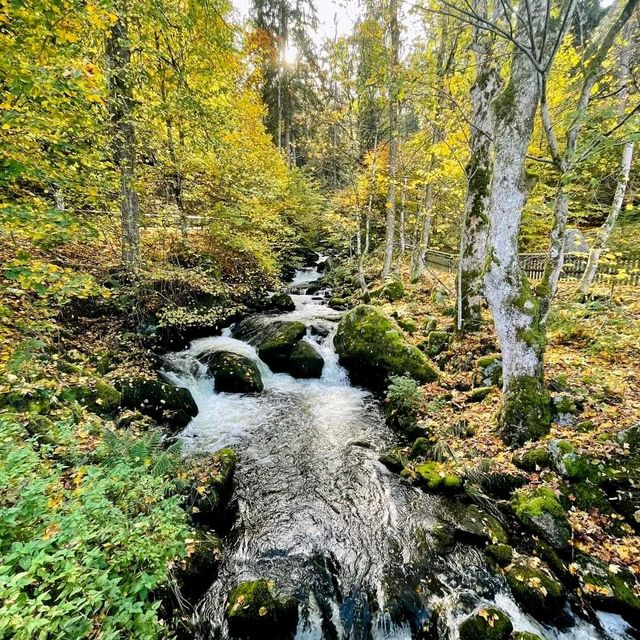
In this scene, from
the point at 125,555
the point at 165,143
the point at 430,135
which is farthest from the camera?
the point at 430,135

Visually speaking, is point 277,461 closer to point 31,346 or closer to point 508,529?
point 508,529

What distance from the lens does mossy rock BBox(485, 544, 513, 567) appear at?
4000 mm

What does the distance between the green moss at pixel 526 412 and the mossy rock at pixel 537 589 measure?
1911 millimetres

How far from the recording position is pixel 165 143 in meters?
8.37

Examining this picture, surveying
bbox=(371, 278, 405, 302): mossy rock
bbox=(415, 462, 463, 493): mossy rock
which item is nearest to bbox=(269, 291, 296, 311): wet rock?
bbox=(371, 278, 405, 302): mossy rock

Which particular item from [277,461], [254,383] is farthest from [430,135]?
[277,461]

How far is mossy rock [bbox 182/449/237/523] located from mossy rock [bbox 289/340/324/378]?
4.28m

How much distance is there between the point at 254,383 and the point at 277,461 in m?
2.96

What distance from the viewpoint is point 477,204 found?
27.6 ft

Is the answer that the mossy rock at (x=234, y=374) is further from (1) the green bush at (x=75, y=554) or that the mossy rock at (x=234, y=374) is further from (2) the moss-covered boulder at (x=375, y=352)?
(1) the green bush at (x=75, y=554)

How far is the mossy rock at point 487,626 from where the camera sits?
3.24m

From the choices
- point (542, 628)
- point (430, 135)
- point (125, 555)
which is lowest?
point (542, 628)

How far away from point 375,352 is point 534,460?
4.57 m

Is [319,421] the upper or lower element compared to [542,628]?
lower
